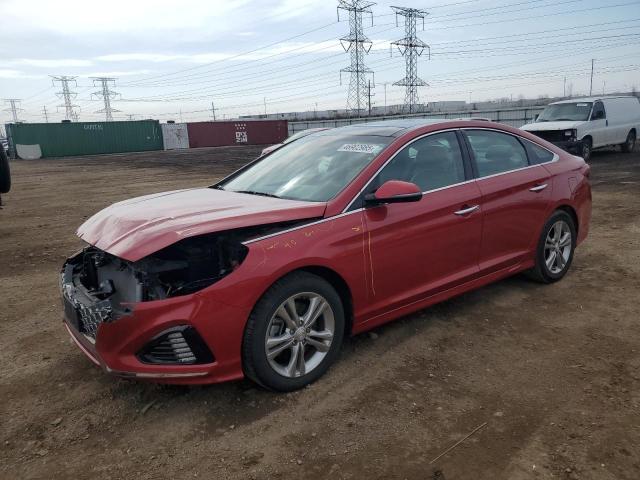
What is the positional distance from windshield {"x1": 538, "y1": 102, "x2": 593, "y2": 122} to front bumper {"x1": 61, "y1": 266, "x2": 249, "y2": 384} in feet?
50.3

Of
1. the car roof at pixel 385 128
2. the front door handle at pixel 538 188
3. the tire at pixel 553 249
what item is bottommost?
the tire at pixel 553 249

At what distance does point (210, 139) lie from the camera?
145ft

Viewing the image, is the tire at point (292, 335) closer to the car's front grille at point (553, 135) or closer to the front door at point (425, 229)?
the front door at point (425, 229)

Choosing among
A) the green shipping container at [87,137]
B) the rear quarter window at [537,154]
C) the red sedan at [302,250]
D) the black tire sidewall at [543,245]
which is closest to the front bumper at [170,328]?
the red sedan at [302,250]

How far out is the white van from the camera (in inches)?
580

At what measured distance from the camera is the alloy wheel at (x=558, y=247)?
484 centimetres

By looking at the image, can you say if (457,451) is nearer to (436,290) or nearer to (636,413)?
(636,413)

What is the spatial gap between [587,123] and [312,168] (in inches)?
551

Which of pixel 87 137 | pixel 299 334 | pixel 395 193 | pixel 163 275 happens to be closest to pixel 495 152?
pixel 395 193

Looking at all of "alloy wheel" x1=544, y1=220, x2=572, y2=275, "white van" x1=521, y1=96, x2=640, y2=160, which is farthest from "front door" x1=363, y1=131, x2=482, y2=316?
"white van" x1=521, y1=96, x2=640, y2=160

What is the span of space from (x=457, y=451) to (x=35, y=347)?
3197 mm

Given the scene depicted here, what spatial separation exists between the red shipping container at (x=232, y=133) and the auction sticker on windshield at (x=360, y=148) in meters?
40.9

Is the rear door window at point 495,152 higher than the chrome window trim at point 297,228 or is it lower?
higher

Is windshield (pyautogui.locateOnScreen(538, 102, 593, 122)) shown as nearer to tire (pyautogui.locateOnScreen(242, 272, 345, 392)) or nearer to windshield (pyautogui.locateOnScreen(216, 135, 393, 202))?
windshield (pyautogui.locateOnScreen(216, 135, 393, 202))
